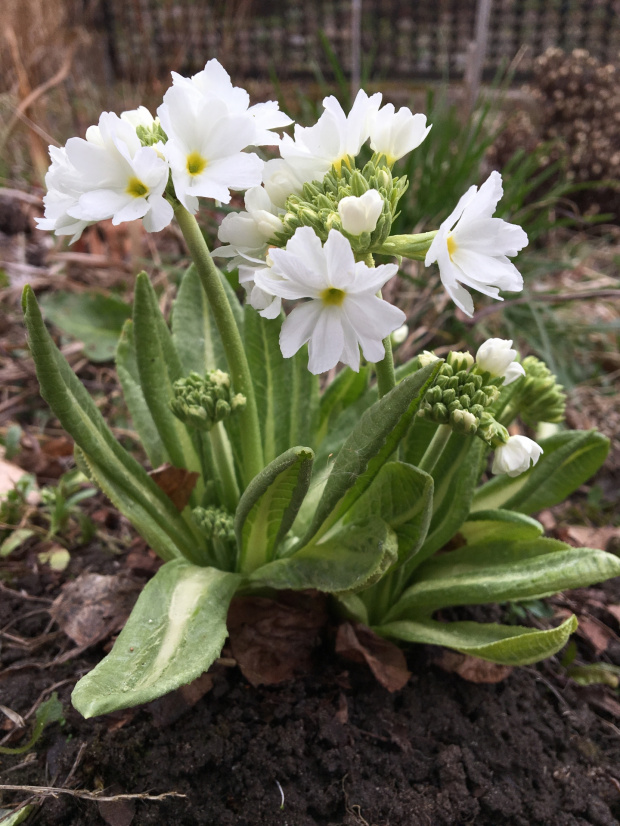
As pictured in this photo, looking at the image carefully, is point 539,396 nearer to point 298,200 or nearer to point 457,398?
point 457,398

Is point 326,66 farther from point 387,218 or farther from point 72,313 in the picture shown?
point 387,218

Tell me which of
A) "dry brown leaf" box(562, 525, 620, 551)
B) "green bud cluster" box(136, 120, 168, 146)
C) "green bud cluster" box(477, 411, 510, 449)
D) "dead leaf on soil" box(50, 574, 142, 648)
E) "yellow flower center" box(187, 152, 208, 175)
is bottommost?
"dry brown leaf" box(562, 525, 620, 551)

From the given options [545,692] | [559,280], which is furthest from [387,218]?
[559,280]

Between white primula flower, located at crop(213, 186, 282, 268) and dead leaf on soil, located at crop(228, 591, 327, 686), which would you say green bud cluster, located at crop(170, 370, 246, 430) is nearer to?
white primula flower, located at crop(213, 186, 282, 268)

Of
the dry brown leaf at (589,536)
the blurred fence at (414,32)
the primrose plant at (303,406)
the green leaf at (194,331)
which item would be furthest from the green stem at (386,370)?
the blurred fence at (414,32)

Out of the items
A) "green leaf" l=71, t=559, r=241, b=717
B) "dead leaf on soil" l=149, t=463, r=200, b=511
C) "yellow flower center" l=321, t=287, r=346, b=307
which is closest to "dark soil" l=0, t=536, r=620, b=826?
"green leaf" l=71, t=559, r=241, b=717

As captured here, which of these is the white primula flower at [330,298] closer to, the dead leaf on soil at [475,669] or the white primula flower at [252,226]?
the white primula flower at [252,226]

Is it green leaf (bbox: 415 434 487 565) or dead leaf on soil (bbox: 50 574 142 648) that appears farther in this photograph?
dead leaf on soil (bbox: 50 574 142 648)

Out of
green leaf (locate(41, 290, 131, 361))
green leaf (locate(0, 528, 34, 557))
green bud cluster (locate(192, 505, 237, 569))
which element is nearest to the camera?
green bud cluster (locate(192, 505, 237, 569))

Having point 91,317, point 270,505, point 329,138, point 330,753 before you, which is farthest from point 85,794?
point 91,317
